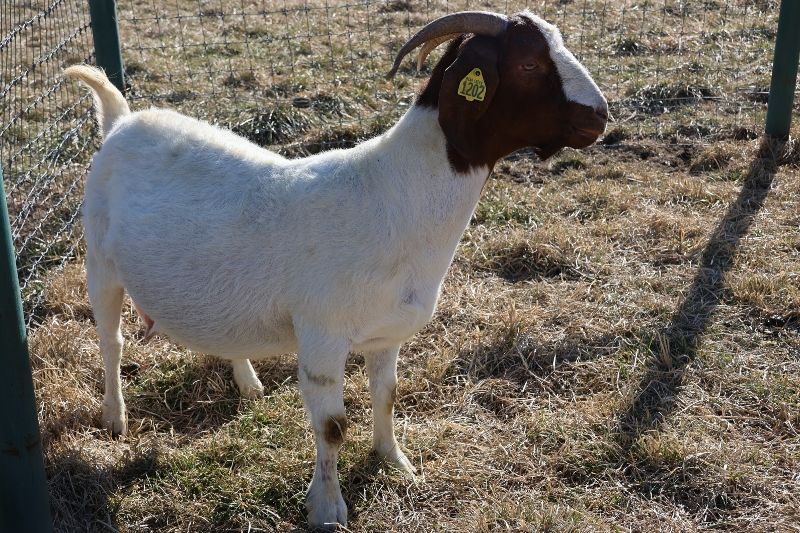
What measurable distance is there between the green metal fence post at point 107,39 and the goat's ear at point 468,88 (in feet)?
13.9

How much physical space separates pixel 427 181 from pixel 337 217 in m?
0.39

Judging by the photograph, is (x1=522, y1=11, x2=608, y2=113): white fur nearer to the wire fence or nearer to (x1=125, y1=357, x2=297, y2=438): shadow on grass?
(x1=125, y1=357, x2=297, y2=438): shadow on grass

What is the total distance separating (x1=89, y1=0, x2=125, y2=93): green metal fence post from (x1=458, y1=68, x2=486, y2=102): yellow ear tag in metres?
4.29

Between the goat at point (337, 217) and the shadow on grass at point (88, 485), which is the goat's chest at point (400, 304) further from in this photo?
the shadow on grass at point (88, 485)

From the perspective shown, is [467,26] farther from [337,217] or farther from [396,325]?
[396,325]

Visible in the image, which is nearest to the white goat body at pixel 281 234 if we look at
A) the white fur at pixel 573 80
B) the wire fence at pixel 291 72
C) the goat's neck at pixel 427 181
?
the goat's neck at pixel 427 181

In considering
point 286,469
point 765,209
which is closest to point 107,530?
point 286,469

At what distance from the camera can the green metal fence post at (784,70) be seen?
289 inches

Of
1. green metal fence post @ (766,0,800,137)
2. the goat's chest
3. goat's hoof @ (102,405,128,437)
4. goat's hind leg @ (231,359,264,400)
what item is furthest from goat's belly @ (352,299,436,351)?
green metal fence post @ (766,0,800,137)

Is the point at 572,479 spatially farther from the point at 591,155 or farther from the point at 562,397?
the point at 591,155

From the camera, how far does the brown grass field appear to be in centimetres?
419

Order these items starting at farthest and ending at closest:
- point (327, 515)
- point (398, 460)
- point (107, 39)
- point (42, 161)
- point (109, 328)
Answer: point (107, 39)
point (42, 161)
point (109, 328)
point (398, 460)
point (327, 515)

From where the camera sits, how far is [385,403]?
14.4 ft

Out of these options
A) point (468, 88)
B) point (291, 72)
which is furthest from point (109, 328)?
point (291, 72)
